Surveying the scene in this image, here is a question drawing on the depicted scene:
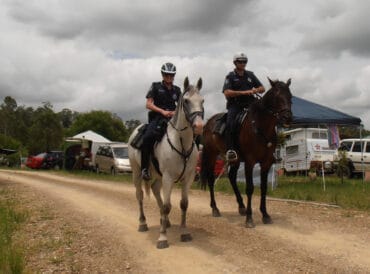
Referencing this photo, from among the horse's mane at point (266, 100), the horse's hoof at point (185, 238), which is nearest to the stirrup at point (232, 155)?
the horse's mane at point (266, 100)

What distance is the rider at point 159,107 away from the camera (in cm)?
720

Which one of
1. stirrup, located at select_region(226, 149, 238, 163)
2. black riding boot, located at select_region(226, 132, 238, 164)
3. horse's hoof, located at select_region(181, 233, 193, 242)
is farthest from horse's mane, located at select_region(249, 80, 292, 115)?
horse's hoof, located at select_region(181, 233, 193, 242)

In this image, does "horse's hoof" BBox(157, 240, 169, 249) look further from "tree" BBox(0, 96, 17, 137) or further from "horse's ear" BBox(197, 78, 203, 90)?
"tree" BBox(0, 96, 17, 137)

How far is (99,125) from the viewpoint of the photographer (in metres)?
95.3

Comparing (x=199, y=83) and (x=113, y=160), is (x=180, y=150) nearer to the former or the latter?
(x=199, y=83)

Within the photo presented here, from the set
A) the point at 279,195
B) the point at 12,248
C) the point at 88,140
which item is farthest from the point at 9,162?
the point at 12,248

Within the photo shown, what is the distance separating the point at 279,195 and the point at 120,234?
668 centimetres

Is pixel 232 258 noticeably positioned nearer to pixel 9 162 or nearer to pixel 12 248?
pixel 12 248

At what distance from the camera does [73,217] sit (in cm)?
951

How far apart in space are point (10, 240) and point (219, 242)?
359 centimetres

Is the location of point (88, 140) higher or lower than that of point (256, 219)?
higher

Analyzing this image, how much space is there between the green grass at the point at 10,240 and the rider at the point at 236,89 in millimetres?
4454

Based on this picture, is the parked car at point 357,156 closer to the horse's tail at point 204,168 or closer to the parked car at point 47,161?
the horse's tail at point 204,168

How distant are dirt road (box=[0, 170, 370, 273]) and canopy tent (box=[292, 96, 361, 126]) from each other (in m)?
5.16
